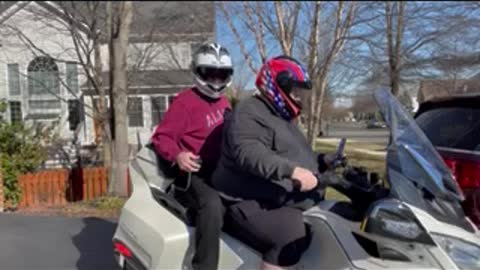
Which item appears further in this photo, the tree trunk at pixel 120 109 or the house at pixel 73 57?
the house at pixel 73 57

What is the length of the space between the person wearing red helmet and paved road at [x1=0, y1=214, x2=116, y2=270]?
2.77m

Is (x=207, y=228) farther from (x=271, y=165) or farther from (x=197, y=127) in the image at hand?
(x=197, y=127)

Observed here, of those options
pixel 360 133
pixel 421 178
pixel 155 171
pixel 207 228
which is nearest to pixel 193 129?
pixel 155 171

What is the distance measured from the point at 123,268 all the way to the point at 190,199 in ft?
2.29

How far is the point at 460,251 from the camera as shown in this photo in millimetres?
2709

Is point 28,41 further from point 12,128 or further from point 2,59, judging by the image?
point 2,59

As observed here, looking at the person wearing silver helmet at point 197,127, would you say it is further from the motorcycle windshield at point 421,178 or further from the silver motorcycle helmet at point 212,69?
the motorcycle windshield at point 421,178

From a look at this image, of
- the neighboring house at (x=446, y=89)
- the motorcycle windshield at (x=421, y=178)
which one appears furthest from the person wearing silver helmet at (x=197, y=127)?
the neighboring house at (x=446, y=89)

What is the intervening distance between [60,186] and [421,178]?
10.5 metres

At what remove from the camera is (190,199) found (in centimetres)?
369

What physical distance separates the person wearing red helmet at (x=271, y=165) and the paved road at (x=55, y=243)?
2.77m

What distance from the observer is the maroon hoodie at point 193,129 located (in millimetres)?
4023

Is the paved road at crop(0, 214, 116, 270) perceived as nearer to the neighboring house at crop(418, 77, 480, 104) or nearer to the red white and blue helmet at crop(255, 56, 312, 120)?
the red white and blue helmet at crop(255, 56, 312, 120)

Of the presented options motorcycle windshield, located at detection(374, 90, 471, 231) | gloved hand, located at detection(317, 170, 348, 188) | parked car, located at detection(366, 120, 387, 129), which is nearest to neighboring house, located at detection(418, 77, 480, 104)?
parked car, located at detection(366, 120, 387, 129)
